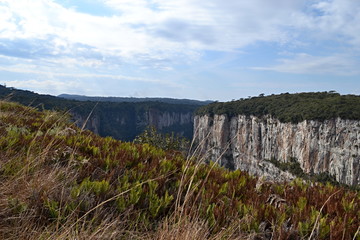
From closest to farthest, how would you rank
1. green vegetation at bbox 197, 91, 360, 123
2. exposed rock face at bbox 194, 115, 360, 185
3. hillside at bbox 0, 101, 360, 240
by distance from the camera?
hillside at bbox 0, 101, 360, 240
exposed rock face at bbox 194, 115, 360, 185
green vegetation at bbox 197, 91, 360, 123

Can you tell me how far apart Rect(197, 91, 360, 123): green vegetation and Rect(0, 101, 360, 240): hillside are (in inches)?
3855

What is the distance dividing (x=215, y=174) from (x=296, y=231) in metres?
2.14

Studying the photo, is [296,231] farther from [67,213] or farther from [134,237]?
[67,213]

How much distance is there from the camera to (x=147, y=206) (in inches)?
141

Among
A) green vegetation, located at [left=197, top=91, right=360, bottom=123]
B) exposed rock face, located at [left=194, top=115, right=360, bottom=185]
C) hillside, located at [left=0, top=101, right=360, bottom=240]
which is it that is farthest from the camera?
green vegetation, located at [left=197, top=91, right=360, bottom=123]

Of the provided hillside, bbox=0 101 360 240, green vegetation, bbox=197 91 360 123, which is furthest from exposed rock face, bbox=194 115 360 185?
hillside, bbox=0 101 360 240

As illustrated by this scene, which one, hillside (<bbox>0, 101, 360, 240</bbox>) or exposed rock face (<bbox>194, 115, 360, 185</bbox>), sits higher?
hillside (<bbox>0, 101, 360, 240</bbox>)

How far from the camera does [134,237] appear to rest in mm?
2994

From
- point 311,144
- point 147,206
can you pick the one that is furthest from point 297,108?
point 147,206

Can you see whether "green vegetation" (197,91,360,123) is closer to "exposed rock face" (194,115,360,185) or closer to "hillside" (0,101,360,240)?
"exposed rock face" (194,115,360,185)

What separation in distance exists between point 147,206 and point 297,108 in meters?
117

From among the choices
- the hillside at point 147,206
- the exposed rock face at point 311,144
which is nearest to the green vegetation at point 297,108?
the exposed rock face at point 311,144

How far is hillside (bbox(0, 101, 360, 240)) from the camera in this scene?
2.89m

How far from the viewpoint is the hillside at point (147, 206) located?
2.89m
